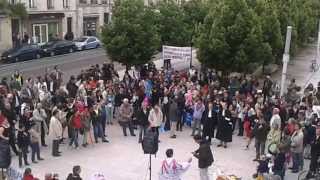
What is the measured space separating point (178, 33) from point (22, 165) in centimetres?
1916

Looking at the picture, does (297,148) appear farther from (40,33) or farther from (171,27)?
(40,33)

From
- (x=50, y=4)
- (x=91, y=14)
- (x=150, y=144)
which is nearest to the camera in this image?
(x=150, y=144)

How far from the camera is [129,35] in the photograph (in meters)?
27.4

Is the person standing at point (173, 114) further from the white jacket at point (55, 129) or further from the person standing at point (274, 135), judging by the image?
the white jacket at point (55, 129)

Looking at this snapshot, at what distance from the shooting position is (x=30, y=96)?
20016 mm

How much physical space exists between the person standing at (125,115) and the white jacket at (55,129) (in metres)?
2.79

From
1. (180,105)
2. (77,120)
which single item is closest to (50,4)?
(180,105)

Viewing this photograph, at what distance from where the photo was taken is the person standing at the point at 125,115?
1806 centimetres

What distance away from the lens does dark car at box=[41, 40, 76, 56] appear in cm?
4075

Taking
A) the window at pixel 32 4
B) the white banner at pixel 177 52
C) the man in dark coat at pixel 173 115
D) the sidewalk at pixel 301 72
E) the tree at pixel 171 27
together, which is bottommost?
the sidewalk at pixel 301 72

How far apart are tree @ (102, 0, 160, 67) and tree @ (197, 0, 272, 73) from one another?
117 inches

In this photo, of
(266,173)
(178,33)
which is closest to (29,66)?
(178,33)

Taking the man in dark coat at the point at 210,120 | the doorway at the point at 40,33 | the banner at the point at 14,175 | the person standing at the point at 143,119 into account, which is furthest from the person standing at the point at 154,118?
the doorway at the point at 40,33

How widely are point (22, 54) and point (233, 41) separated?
1847 centimetres
